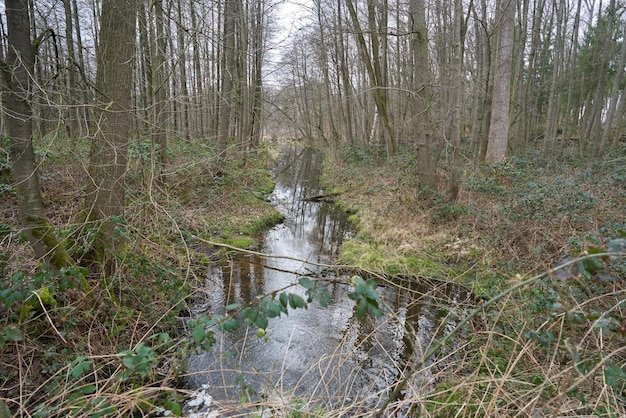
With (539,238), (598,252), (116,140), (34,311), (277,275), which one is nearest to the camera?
(598,252)

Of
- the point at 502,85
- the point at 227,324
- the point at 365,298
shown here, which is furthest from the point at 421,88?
the point at 227,324

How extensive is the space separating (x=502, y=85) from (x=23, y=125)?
33.2 feet

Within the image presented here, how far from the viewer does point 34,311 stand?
11.0 feet

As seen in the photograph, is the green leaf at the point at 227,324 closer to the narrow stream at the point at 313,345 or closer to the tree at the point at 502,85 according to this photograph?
the narrow stream at the point at 313,345

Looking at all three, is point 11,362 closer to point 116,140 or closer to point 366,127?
point 116,140

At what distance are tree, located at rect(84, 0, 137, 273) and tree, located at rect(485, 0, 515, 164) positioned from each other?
28.8 feet

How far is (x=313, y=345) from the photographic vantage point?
4809mm

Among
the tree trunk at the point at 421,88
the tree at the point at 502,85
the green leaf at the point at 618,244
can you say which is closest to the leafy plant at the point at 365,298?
the green leaf at the point at 618,244

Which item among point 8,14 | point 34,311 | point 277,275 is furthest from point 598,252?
point 277,275

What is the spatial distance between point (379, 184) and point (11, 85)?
31.4 ft

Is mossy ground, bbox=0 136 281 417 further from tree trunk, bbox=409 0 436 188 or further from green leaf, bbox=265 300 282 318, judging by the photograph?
tree trunk, bbox=409 0 436 188

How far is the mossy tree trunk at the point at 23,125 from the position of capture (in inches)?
124

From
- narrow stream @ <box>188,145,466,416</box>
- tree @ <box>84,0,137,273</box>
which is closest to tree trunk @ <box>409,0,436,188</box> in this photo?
narrow stream @ <box>188,145,466,416</box>

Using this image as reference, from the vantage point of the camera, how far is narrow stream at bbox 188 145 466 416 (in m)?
3.38
